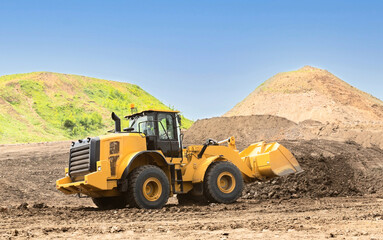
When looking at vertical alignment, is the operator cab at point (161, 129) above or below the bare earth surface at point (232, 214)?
above

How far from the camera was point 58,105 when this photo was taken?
5481 centimetres

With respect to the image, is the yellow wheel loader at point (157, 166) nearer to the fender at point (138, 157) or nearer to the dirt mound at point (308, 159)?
the fender at point (138, 157)

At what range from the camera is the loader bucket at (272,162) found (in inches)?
534

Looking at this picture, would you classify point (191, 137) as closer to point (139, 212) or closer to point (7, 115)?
point (7, 115)

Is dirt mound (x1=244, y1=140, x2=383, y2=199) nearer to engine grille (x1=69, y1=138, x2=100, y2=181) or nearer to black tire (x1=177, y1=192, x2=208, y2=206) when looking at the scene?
black tire (x1=177, y1=192, x2=208, y2=206)

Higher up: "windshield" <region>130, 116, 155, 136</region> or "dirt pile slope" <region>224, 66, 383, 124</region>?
"dirt pile slope" <region>224, 66, 383, 124</region>

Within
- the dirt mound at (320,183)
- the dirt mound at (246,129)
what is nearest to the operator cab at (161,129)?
the dirt mound at (320,183)

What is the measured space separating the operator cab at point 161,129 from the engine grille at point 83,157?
108cm

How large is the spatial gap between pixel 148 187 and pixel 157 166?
0.69 meters

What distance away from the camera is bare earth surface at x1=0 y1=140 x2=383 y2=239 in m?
7.66

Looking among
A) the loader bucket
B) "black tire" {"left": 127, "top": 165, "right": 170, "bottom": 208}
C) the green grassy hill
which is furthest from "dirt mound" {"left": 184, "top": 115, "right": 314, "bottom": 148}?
"black tire" {"left": 127, "top": 165, "right": 170, "bottom": 208}

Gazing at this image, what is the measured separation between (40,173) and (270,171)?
484 inches

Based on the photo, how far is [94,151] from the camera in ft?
38.0

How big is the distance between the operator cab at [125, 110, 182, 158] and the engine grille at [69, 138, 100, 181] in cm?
108
